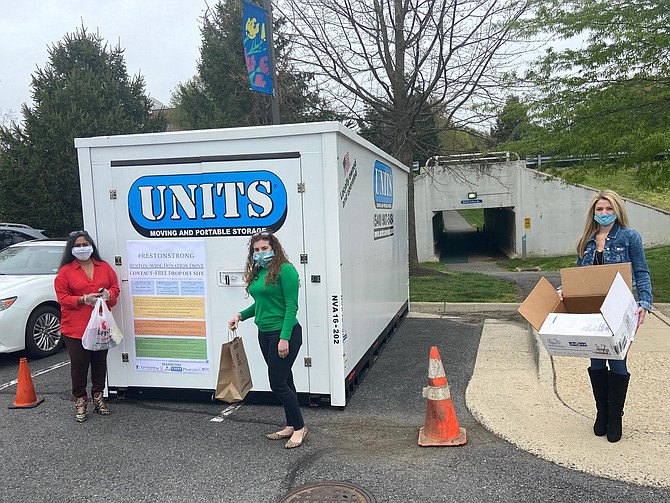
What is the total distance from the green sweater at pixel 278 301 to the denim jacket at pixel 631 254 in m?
2.29

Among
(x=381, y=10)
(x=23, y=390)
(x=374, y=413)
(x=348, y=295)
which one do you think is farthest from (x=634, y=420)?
(x=381, y=10)

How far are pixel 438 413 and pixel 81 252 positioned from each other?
3.43 m

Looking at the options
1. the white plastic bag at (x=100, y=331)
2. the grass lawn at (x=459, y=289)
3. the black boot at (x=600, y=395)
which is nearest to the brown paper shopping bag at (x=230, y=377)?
the white plastic bag at (x=100, y=331)

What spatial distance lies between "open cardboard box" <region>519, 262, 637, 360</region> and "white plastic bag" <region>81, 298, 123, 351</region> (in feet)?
11.6

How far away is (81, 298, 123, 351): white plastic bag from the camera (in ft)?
16.2

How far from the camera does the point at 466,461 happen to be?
396 cm

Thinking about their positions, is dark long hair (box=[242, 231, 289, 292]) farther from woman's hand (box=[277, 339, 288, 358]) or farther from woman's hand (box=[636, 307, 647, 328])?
woman's hand (box=[636, 307, 647, 328])

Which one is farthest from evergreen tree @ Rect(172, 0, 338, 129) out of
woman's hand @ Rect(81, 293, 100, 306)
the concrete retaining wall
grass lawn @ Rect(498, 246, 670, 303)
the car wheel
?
woman's hand @ Rect(81, 293, 100, 306)

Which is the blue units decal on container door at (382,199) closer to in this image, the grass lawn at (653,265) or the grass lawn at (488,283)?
the grass lawn at (488,283)

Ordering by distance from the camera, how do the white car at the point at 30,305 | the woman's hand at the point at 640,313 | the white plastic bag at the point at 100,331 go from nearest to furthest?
the woman's hand at the point at 640,313 < the white plastic bag at the point at 100,331 < the white car at the point at 30,305

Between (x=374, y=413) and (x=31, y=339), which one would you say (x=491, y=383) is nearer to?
(x=374, y=413)

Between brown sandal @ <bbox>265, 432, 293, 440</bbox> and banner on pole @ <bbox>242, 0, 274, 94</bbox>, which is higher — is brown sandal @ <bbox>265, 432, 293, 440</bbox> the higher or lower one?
the lower one

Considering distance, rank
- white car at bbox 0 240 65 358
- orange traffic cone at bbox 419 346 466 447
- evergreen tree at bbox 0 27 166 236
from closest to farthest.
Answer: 1. orange traffic cone at bbox 419 346 466 447
2. white car at bbox 0 240 65 358
3. evergreen tree at bbox 0 27 166 236

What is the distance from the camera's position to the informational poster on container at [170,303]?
5.30 m
